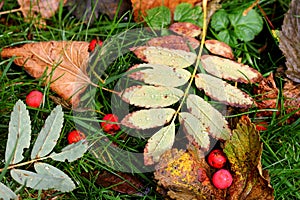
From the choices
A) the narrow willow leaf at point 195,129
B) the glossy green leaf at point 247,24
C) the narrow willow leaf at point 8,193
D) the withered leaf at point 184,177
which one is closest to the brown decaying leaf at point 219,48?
the glossy green leaf at point 247,24

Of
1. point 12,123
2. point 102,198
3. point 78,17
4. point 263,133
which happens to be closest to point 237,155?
point 263,133

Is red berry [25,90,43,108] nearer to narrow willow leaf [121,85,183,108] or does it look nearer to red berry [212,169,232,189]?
narrow willow leaf [121,85,183,108]

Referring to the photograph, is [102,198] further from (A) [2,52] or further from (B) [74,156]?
(A) [2,52]

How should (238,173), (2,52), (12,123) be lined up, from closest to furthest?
(12,123) < (238,173) < (2,52)

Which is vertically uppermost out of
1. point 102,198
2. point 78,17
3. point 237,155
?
point 78,17

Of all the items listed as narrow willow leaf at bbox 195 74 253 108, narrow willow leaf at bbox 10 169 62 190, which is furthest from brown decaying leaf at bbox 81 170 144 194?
narrow willow leaf at bbox 195 74 253 108

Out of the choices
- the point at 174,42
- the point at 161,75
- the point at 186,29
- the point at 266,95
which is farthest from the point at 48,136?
the point at 266,95
